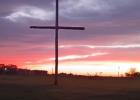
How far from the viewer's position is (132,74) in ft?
201

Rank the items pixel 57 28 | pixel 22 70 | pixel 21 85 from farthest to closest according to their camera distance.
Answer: pixel 22 70
pixel 57 28
pixel 21 85

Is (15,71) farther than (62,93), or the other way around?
(15,71)

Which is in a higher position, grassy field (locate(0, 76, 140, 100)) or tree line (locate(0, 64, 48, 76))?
tree line (locate(0, 64, 48, 76))

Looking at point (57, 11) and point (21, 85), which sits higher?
point (57, 11)

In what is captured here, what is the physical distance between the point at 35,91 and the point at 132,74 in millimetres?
30049

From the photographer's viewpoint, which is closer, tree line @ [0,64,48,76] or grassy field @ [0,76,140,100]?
grassy field @ [0,76,140,100]

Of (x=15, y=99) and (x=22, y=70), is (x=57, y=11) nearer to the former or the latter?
(x=15, y=99)

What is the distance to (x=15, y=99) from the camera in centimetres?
2927

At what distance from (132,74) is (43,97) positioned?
32.2m

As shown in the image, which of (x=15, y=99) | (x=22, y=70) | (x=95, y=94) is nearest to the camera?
(x=15, y=99)

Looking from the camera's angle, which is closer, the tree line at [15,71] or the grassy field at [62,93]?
the grassy field at [62,93]

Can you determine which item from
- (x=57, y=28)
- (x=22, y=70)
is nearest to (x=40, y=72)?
(x=22, y=70)

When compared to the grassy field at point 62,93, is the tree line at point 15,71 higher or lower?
higher

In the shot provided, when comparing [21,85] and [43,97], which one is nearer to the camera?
[43,97]
